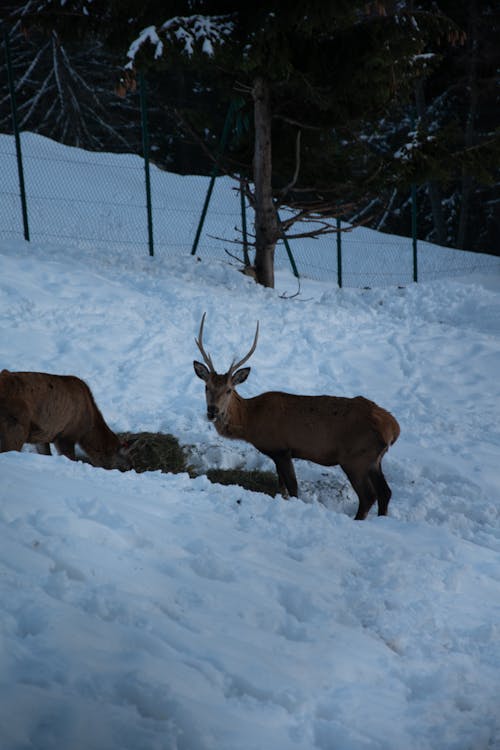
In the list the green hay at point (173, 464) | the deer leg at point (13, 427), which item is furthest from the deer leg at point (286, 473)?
the deer leg at point (13, 427)

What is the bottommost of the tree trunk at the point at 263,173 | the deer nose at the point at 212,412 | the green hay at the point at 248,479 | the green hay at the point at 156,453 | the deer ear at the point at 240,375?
the green hay at the point at 248,479

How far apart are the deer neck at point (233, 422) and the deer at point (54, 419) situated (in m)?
0.94

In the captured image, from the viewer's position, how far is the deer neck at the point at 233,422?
26.9 feet

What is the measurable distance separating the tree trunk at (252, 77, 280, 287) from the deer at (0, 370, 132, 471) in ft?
25.4

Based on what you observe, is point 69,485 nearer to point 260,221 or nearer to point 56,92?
point 260,221

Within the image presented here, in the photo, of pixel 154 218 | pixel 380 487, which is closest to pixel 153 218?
pixel 154 218

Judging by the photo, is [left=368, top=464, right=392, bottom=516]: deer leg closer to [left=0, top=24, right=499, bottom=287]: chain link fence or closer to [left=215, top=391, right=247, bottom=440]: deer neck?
[left=215, top=391, right=247, bottom=440]: deer neck

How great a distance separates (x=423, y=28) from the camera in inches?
571

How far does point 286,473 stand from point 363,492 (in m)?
0.76

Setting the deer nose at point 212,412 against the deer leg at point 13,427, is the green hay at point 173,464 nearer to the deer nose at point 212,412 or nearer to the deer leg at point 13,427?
the deer nose at point 212,412

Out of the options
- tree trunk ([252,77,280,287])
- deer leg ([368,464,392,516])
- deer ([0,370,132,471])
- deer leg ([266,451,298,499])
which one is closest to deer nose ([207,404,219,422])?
deer leg ([266,451,298,499])

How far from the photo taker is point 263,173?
49.6ft

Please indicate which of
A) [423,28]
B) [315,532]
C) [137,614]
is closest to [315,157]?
[423,28]

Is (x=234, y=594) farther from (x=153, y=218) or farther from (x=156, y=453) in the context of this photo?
(x=153, y=218)
